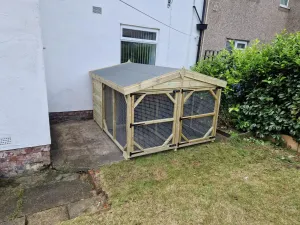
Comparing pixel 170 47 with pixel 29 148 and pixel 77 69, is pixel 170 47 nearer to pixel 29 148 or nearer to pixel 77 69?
pixel 77 69

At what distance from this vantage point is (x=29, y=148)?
327cm

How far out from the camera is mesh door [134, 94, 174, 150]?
3.67 metres

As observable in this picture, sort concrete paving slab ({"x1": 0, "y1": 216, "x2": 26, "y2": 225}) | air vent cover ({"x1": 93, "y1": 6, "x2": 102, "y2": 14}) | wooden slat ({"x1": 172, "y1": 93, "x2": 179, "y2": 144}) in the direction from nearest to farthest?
concrete paving slab ({"x1": 0, "y1": 216, "x2": 26, "y2": 225}) → wooden slat ({"x1": 172, "y1": 93, "x2": 179, "y2": 144}) → air vent cover ({"x1": 93, "y1": 6, "x2": 102, "y2": 14})

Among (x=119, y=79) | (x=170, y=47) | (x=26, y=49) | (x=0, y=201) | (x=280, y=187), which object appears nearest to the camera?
(x=0, y=201)

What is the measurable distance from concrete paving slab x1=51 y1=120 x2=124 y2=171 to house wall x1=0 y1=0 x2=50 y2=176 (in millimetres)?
498

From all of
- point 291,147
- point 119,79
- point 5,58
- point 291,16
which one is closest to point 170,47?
point 119,79

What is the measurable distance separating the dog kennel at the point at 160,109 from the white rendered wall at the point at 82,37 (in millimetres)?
1208

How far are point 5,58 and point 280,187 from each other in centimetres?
441

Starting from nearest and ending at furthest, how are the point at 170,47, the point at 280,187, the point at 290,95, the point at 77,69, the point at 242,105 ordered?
the point at 280,187
the point at 290,95
the point at 242,105
the point at 77,69
the point at 170,47

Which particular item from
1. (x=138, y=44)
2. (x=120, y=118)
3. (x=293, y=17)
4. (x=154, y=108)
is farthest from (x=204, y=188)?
(x=293, y=17)

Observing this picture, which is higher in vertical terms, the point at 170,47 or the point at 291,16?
the point at 291,16

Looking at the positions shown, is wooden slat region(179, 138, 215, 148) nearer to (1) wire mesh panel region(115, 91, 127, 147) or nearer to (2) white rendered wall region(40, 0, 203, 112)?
(1) wire mesh panel region(115, 91, 127, 147)

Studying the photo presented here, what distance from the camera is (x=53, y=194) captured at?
2.89m

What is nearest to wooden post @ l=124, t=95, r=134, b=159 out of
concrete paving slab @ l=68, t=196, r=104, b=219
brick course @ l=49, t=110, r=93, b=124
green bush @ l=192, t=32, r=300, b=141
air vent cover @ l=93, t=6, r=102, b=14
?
concrete paving slab @ l=68, t=196, r=104, b=219
